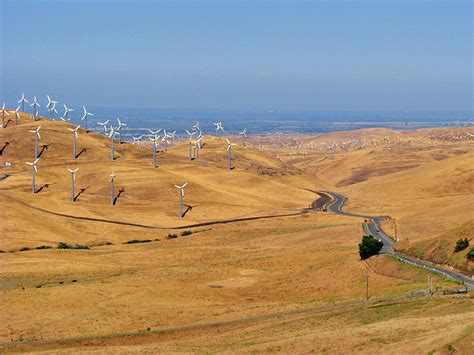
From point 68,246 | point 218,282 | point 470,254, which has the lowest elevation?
point 68,246

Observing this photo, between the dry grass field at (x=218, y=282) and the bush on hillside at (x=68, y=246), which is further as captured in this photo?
the bush on hillside at (x=68, y=246)

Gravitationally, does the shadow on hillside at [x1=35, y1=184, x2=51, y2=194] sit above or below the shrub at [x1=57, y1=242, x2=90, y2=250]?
above

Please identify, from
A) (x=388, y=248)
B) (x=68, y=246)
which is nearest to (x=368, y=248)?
(x=388, y=248)

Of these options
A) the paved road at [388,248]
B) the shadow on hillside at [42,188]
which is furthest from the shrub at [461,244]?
the shadow on hillside at [42,188]

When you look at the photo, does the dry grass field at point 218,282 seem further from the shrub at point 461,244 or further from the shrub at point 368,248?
the shrub at point 368,248

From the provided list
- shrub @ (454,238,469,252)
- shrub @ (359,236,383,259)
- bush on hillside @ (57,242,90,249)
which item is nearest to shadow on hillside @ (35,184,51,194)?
bush on hillside @ (57,242,90,249)

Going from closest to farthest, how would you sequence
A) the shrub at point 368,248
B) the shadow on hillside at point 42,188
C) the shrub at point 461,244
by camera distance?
the shrub at point 461,244, the shrub at point 368,248, the shadow on hillside at point 42,188

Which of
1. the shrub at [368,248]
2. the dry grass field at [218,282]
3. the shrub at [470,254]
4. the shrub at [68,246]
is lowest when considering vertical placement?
the shrub at [68,246]

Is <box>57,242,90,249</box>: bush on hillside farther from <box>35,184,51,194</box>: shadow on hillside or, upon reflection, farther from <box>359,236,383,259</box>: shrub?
<box>359,236,383,259</box>: shrub

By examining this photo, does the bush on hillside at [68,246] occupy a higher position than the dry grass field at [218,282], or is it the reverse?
the dry grass field at [218,282]

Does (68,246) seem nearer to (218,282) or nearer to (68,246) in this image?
(68,246)

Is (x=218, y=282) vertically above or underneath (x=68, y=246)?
above

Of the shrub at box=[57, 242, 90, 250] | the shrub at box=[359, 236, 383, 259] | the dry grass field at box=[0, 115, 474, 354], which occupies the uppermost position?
the shrub at box=[359, 236, 383, 259]
